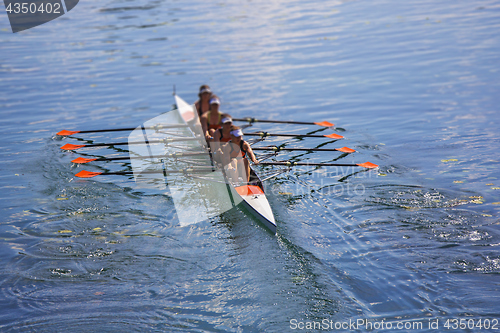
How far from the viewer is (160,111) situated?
19641 millimetres

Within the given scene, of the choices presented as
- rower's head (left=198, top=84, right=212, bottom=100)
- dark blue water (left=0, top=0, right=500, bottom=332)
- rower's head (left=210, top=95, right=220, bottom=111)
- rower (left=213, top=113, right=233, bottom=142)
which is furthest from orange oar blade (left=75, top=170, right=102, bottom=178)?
rower's head (left=198, top=84, right=212, bottom=100)

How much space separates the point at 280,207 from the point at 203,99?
616cm

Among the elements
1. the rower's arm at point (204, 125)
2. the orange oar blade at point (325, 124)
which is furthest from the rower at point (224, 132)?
the orange oar blade at point (325, 124)

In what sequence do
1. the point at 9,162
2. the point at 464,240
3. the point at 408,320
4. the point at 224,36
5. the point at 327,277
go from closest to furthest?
the point at 408,320, the point at 327,277, the point at 464,240, the point at 9,162, the point at 224,36

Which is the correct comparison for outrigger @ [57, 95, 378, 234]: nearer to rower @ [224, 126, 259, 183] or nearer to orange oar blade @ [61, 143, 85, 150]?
orange oar blade @ [61, 143, 85, 150]

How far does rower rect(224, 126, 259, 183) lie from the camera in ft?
38.4

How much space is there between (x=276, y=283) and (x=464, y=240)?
4454mm

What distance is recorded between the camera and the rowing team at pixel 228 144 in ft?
38.5

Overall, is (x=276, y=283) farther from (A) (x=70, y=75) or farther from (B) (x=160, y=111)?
(A) (x=70, y=75)

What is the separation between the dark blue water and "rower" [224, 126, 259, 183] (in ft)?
3.59

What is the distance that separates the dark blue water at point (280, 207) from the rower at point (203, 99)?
2.93 meters

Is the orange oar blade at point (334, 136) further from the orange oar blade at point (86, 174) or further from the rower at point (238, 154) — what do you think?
the orange oar blade at point (86, 174)

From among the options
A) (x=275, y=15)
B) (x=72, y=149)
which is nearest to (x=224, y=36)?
(x=275, y=15)

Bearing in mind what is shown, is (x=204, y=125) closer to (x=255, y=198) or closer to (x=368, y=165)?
(x=255, y=198)
